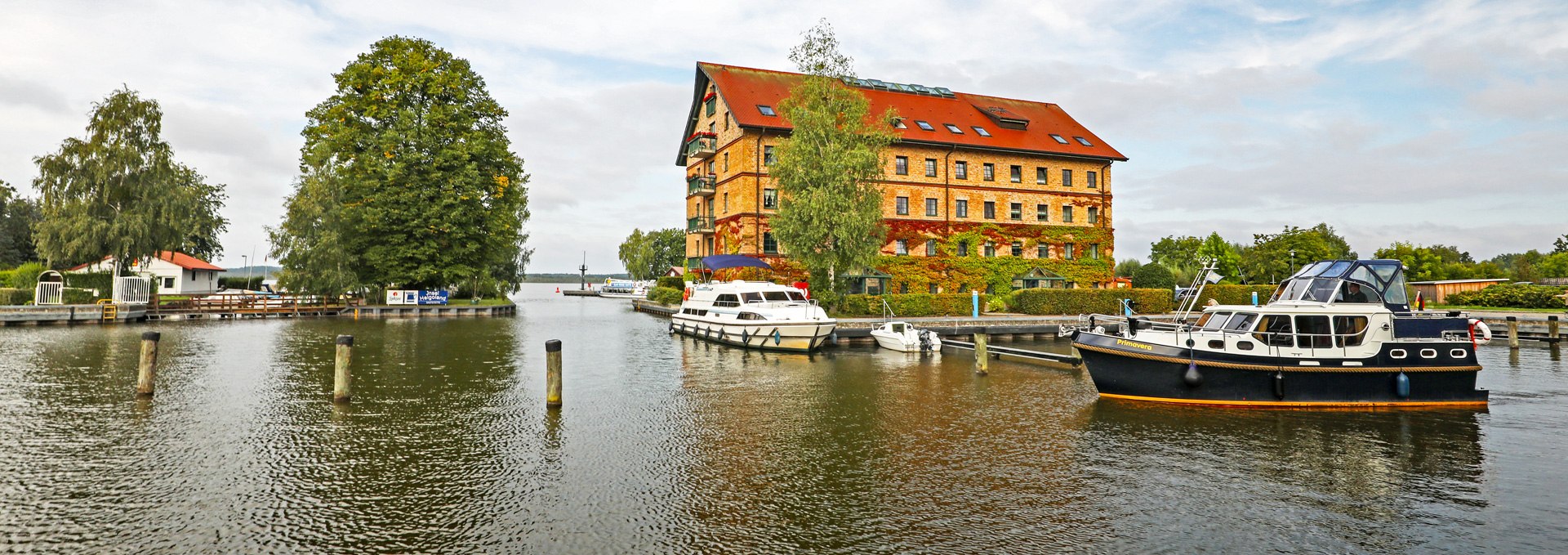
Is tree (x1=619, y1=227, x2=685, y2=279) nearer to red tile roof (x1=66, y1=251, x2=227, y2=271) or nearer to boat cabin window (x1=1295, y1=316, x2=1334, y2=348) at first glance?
red tile roof (x1=66, y1=251, x2=227, y2=271)

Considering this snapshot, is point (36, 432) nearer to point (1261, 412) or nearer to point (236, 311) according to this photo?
point (1261, 412)

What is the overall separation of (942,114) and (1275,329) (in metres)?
38.7

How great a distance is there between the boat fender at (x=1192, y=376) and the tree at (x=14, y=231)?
87.0m

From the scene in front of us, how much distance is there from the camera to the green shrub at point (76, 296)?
1638 inches

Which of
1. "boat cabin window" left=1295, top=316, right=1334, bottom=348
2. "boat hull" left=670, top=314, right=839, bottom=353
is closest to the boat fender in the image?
"boat cabin window" left=1295, top=316, right=1334, bottom=348

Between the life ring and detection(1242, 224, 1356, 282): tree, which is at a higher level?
detection(1242, 224, 1356, 282): tree

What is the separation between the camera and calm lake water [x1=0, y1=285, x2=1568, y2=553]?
8.85 metres

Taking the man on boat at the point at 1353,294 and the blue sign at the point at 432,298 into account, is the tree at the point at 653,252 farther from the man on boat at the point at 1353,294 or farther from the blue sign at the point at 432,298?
the man on boat at the point at 1353,294

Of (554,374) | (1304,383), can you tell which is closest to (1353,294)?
(1304,383)

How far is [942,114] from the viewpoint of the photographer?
5428 centimetres

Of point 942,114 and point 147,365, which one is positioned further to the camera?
point 942,114

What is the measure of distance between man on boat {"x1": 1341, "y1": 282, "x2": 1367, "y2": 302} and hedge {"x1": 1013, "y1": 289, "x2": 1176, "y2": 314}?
84.9 feet

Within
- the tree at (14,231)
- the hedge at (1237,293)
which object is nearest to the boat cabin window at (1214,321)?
the hedge at (1237,293)

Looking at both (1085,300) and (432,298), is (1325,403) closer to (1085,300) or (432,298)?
(1085,300)
